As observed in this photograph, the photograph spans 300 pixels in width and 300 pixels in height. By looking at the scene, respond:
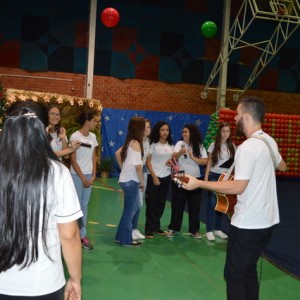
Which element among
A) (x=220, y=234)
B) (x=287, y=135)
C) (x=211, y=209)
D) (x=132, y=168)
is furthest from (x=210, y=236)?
(x=287, y=135)

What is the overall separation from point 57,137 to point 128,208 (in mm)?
1222

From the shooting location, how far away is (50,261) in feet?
5.32

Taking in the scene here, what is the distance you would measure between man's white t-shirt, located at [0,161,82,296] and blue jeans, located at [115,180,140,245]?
3.21 m

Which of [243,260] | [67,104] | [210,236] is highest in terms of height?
[67,104]

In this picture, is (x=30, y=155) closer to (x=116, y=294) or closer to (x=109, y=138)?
(x=116, y=294)

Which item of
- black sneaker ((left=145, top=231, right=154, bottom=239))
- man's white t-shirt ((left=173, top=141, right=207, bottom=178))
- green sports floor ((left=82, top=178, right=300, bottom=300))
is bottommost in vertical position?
green sports floor ((left=82, top=178, right=300, bottom=300))

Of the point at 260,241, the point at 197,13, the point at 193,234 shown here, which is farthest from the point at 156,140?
the point at 197,13

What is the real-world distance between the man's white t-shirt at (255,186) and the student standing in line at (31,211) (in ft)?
4.51

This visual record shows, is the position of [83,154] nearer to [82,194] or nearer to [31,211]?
[82,194]

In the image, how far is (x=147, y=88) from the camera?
42.5ft

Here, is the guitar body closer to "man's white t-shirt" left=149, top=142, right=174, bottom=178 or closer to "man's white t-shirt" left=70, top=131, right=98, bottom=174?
"man's white t-shirt" left=70, top=131, right=98, bottom=174

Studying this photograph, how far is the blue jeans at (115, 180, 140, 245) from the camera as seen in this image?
4844 millimetres

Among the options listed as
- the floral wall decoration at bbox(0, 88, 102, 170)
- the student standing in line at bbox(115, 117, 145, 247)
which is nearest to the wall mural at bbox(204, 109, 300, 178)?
the floral wall decoration at bbox(0, 88, 102, 170)

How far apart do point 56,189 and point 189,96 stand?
1198 centimetres
